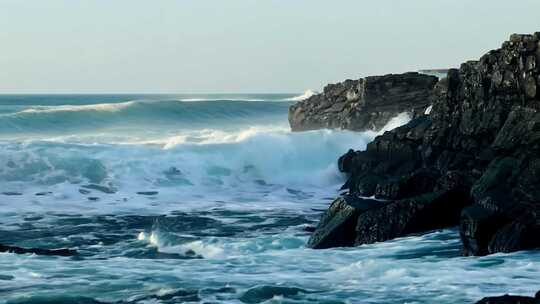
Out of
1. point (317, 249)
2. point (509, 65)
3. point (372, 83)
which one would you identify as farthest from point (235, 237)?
point (372, 83)

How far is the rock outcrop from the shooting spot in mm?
12188

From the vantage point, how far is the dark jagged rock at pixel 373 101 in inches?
1303

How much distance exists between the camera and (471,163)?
58.5 ft

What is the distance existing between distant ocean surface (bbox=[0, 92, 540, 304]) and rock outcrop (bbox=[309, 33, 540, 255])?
483 mm

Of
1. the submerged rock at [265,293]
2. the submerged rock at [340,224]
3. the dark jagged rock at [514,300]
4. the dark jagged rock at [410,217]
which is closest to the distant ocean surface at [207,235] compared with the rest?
the submerged rock at [265,293]

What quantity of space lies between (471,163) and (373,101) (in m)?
16.3

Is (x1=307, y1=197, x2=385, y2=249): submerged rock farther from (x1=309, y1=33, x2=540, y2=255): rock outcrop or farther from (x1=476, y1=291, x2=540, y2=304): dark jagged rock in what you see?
(x1=476, y1=291, x2=540, y2=304): dark jagged rock

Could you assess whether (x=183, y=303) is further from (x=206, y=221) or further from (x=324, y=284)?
(x=206, y=221)

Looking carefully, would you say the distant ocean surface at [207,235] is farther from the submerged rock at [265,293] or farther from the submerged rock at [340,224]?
the submerged rock at [340,224]

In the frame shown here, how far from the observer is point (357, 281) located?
1055 centimetres

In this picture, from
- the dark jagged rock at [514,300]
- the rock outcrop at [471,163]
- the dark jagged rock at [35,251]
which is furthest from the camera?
the dark jagged rock at [35,251]

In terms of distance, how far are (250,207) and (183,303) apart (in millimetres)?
9907

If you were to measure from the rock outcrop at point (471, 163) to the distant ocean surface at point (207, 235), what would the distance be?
19.0 inches

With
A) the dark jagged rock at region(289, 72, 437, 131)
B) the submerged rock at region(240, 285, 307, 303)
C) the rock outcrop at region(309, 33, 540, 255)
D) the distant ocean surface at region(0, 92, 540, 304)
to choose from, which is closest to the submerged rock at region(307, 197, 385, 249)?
the rock outcrop at region(309, 33, 540, 255)
